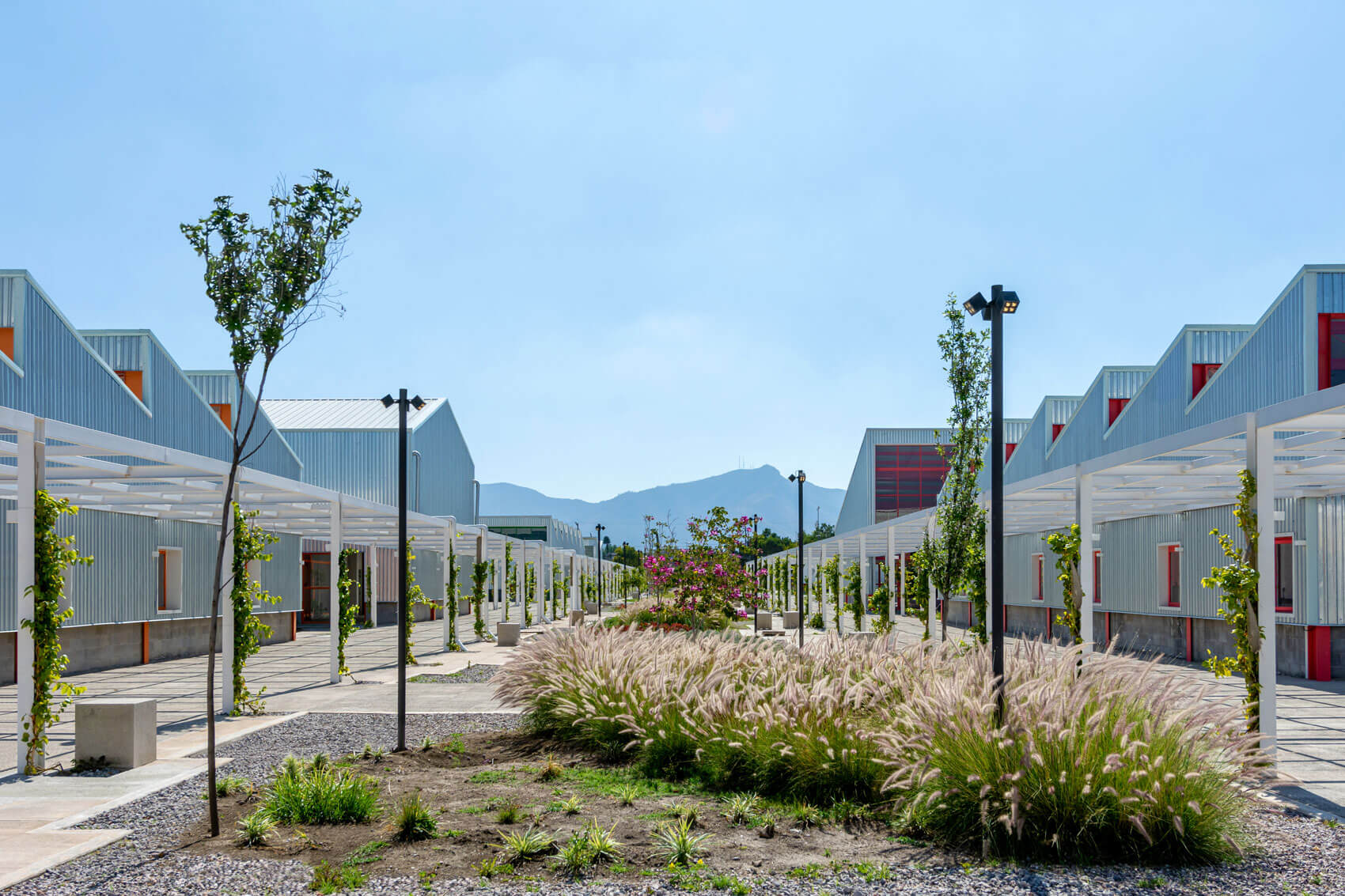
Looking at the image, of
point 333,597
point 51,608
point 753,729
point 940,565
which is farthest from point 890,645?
point 333,597

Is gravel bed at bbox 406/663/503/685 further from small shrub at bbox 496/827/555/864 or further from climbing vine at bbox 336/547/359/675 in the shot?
small shrub at bbox 496/827/555/864

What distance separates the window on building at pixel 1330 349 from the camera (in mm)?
15633

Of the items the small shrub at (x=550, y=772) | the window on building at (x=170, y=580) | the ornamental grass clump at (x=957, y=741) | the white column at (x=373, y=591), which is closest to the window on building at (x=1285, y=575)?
the ornamental grass clump at (x=957, y=741)

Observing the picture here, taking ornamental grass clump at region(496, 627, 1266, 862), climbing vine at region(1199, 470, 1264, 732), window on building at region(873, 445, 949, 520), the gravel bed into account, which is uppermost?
window on building at region(873, 445, 949, 520)

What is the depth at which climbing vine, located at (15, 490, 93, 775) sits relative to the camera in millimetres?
7871

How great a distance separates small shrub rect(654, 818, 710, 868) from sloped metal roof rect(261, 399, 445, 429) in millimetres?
30896

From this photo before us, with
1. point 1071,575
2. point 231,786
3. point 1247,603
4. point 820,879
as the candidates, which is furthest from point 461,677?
point 820,879

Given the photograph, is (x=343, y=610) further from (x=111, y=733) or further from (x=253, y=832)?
(x=253, y=832)

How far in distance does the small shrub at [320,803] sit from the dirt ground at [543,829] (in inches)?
4.1

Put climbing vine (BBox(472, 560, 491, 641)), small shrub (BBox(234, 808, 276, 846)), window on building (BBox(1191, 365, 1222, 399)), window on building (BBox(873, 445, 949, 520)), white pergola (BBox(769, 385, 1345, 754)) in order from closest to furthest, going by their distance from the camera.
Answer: small shrub (BBox(234, 808, 276, 846)), white pergola (BBox(769, 385, 1345, 754)), window on building (BBox(1191, 365, 1222, 399)), climbing vine (BBox(472, 560, 491, 641)), window on building (BBox(873, 445, 949, 520))

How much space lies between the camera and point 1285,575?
52.9ft

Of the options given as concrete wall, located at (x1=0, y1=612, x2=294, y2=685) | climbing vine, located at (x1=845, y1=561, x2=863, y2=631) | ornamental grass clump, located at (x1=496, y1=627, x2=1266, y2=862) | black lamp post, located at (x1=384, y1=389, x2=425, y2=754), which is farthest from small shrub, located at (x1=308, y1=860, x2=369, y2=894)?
climbing vine, located at (x1=845, y1=561, x2=863, y2=631)

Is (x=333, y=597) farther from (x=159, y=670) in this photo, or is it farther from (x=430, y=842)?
(x=430, y=842)

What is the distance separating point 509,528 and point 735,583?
153 ft
